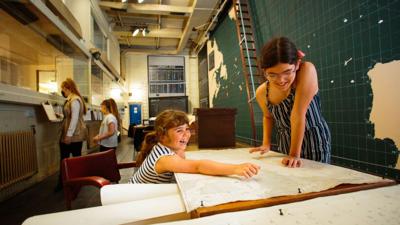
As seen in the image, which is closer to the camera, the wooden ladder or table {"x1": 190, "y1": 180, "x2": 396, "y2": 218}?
table {"x1": 190, "y1": 180, "x2": 396, "y2": 218}

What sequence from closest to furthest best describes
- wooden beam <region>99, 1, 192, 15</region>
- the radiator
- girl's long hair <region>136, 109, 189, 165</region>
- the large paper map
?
the large paper map < girl's long hair <region>136, 109, 189, 165</region> < the radiator < wooden beam <region>99, 1, 192, 15</region>

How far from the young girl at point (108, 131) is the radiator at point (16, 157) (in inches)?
28.0

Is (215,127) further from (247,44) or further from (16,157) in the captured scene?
(247,44)

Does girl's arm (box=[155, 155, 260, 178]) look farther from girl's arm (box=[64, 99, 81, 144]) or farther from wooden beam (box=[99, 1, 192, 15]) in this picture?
wooden beam (box=[99, 1, 192, 15])

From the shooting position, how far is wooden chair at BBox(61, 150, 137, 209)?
1194 millimetres

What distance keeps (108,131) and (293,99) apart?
2.39m

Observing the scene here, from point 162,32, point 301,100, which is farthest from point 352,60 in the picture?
point 162,32

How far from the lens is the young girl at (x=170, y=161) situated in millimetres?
866

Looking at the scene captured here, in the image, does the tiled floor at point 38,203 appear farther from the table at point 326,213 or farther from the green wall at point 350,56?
the green wall at point 350,56

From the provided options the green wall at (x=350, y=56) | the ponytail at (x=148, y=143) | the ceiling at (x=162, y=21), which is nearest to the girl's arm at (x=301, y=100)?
the ponytail at (x=148, y=143)

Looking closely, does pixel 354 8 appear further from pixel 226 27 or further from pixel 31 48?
pixel 31 48

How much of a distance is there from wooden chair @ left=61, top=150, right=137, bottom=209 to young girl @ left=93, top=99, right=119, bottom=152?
4.52 feet

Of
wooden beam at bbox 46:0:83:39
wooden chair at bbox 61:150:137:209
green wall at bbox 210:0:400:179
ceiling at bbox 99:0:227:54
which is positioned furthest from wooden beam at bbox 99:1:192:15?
wooden chair at bbox 61:150:137:209

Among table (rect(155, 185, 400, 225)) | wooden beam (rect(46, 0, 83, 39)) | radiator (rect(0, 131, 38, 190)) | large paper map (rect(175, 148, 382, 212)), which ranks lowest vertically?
radiator (rect(0, 131, 38, 190))
